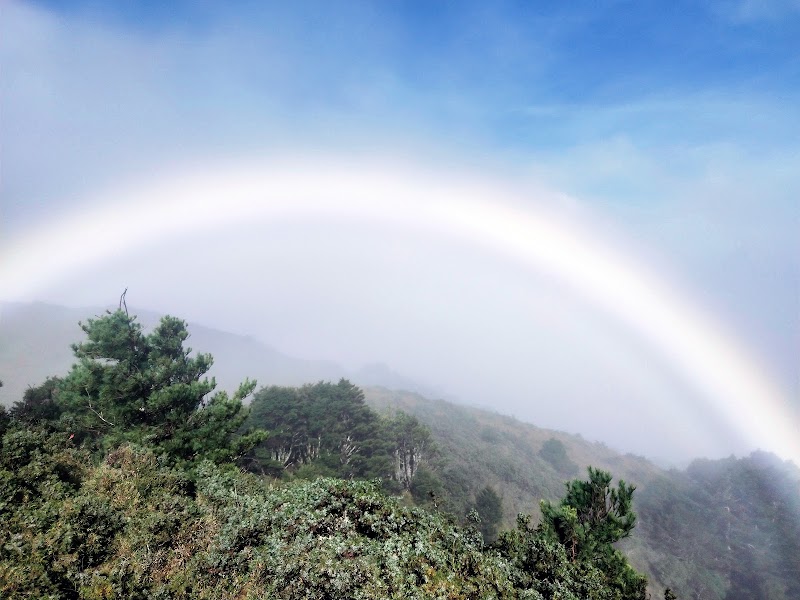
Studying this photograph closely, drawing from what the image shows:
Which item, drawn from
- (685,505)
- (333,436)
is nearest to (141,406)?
(333,436)

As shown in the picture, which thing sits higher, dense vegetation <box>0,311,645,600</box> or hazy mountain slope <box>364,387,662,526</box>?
dense vegetation <box>0,311,645,600</box>

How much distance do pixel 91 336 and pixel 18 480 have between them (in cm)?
1819

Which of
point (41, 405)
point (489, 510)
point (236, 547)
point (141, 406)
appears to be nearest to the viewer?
point (236, 547)

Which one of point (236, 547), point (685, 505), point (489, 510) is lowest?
point (489, 510)

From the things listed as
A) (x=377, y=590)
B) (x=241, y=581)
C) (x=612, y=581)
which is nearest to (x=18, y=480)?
(x=241, y=581)

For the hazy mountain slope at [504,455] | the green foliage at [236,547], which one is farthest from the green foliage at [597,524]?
the hazy mountain slope at [504,455]

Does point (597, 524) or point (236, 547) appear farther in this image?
point (597, 524)

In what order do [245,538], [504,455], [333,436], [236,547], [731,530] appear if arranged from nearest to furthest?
1. [236,547]
2. [245,538]
3. [333,436]
4. [731,530]
5. [504,455]

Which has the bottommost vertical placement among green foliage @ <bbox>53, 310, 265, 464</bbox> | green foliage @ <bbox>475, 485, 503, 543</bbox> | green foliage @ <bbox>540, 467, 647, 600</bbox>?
green foliage @ <bbox>475, 485, 503, 543</bbox>

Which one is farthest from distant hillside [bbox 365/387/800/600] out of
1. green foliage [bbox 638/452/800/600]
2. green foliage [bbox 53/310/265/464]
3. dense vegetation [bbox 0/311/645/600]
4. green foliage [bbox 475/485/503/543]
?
dense vegetation [bbox 0/311/645/600]

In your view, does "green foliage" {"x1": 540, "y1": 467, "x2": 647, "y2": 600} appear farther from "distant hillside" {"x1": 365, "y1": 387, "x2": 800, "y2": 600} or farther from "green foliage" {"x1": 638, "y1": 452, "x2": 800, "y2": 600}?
"green foliage" {"x1": 638, "y1": 452, "x2": 800, "y2": 600}

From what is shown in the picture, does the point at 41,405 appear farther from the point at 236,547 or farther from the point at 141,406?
the point at 236,547

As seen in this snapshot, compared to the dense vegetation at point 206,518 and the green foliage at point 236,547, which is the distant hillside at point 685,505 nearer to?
the dense vegetation at point 206,518

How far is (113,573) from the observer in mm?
8422
